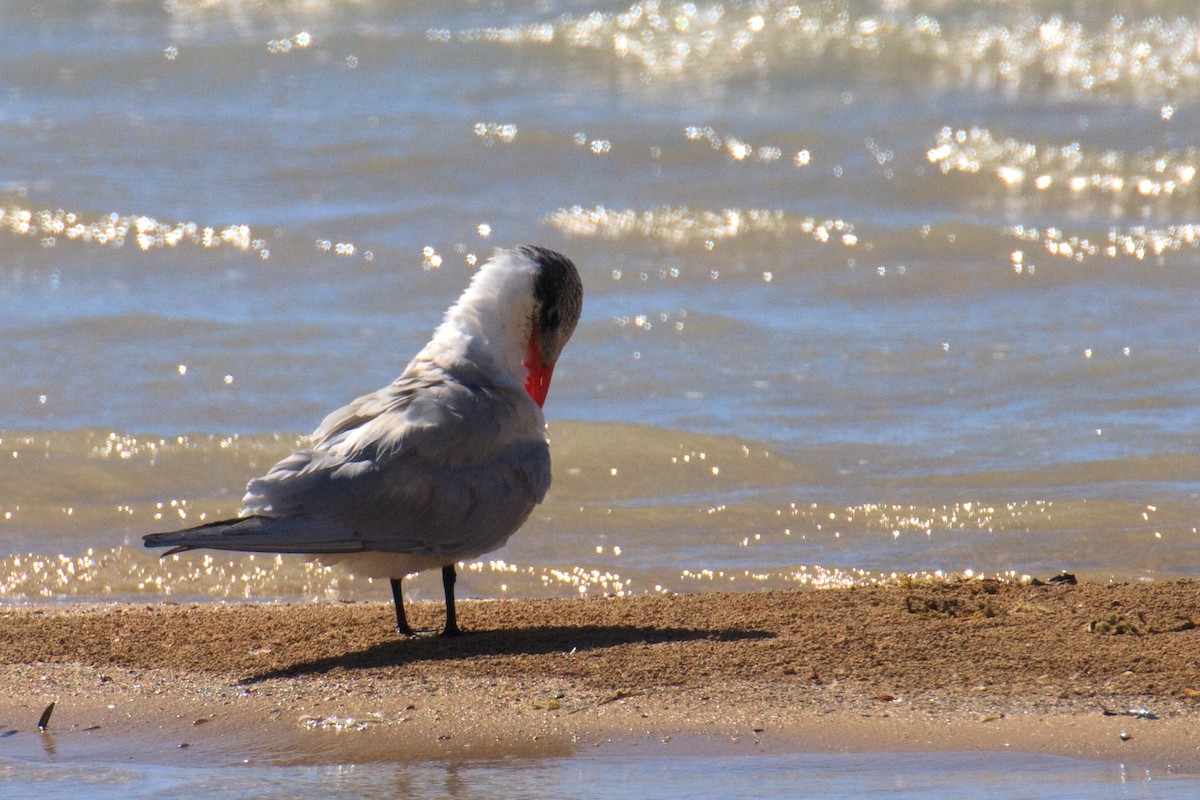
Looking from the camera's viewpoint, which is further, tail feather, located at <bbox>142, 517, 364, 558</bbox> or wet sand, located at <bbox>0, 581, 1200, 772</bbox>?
tail feather, located at <bbox>142, 517, 364, 558</bbox>

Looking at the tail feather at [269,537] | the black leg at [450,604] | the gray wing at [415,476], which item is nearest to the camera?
the tail feather at [269,537]

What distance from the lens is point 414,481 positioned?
4.44 m

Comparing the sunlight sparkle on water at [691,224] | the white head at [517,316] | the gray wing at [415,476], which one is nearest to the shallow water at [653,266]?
the sunlight sparkle on water at [691,224]

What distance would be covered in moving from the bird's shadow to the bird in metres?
0.13

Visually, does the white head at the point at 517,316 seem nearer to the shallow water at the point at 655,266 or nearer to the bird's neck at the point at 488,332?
the bird's neck at the point at 488,332

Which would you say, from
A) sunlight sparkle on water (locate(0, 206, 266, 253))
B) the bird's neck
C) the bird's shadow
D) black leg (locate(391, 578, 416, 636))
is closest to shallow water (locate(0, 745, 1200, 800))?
the bird's shadow

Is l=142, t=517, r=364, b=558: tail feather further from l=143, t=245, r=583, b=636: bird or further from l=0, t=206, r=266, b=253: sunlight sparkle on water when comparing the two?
l=0, t=206, r=266, b=253: sunlight sparkle on water

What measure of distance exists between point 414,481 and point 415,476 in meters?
0.02

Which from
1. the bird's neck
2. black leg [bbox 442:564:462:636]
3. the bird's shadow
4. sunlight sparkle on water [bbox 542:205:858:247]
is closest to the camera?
the bird's shadow

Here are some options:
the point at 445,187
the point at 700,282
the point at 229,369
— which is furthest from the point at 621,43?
the point at 229,369

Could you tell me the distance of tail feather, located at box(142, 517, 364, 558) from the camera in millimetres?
4047

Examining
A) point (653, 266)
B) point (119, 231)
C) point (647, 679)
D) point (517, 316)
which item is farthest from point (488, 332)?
point (119, 231)

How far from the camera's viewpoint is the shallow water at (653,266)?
250 inches

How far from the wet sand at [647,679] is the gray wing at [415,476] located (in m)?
0.31
